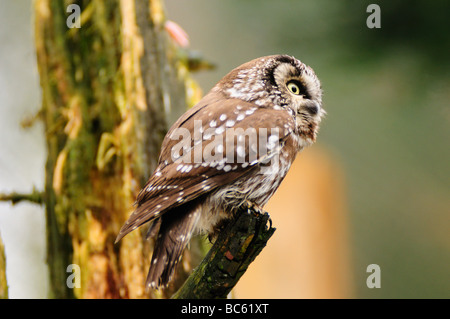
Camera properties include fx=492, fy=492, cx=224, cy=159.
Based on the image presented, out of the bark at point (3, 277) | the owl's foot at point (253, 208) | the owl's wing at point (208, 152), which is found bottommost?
the bark at point (3, 277)

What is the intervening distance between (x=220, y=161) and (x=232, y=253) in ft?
1.33

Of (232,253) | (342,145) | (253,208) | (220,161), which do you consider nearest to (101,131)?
(220,161)

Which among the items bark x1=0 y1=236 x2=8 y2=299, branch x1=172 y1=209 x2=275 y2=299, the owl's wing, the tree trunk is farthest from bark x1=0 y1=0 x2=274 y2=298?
branch x1=172 y1=209 x2=275 y2=299

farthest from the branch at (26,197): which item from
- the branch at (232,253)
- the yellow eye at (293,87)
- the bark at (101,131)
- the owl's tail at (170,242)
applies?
the yellow eye at (293,87)

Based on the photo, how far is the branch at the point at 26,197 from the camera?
2.96 m

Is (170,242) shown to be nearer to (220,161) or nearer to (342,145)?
(220,161)

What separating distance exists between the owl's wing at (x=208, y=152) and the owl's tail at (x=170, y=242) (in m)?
0.10

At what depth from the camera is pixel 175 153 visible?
222cm

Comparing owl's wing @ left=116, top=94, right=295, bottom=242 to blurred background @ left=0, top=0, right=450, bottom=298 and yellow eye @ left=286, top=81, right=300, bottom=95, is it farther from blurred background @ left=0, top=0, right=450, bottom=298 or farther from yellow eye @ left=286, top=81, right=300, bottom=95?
blurred background @ left=0, top=0, right=450, bottom=298

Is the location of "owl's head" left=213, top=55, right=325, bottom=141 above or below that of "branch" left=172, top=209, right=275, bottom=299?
above

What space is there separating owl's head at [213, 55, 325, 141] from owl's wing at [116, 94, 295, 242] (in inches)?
5.3

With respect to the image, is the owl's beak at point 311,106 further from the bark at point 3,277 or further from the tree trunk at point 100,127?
the bark at point 3,277

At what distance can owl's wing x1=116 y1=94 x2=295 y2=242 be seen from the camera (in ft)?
6.84
